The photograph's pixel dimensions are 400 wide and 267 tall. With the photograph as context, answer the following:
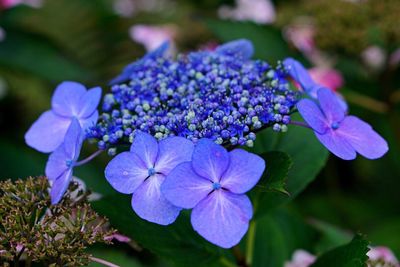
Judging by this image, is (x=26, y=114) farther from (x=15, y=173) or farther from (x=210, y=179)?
(x=210, y=179)

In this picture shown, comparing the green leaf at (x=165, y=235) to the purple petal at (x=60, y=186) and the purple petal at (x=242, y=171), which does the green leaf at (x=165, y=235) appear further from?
the purple petal at (x=242, y=171)

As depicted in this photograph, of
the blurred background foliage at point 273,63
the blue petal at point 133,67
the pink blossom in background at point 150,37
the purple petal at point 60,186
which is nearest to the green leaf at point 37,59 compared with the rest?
the blurred background foliage at point 273,63

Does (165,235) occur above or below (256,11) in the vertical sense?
below

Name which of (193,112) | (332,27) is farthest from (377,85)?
(193,112)

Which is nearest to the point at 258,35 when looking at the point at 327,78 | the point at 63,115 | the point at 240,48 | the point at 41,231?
the point at 327,78

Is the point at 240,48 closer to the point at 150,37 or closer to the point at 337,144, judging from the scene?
the point at 337,144

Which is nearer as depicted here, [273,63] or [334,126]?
[334,126]
